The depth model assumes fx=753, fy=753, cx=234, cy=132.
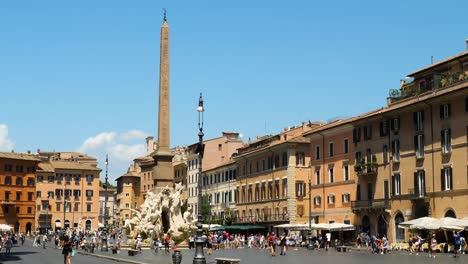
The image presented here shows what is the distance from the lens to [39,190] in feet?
379

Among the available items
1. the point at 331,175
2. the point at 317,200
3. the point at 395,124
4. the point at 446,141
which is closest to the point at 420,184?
the point at 446,141

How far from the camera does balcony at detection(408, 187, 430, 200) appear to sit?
1907 inches

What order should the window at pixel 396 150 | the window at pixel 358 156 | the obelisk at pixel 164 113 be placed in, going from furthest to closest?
the window at pixel 358 156 → the obelisk at pixel 164 113 → the window at pixel 396 150

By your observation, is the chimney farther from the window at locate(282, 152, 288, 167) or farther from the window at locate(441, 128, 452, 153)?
the window at locate(441, 128, 452, 153)

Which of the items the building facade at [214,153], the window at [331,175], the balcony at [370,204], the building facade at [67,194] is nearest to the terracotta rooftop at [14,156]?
the building facade at [67,194]

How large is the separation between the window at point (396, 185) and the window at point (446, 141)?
5506 mm

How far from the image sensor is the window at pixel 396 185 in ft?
170

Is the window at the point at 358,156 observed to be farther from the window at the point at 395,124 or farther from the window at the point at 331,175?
the window at the point at 395,124

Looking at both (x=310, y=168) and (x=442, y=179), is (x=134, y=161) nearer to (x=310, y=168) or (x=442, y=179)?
(x=310, y=168)

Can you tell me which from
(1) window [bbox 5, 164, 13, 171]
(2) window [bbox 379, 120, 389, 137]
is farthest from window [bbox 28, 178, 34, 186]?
(2) window [bbox 379, 120, 389, 137]

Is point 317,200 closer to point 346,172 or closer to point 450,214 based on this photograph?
point 346,172

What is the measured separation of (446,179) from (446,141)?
7.78 ft

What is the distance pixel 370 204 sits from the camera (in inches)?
2173

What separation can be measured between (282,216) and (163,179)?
16.0 meters
